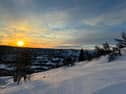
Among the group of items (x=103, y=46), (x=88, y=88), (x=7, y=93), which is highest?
(x=103, y=46)

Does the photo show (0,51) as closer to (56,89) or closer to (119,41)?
(119,41)

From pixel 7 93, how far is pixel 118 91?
5829 millimetres

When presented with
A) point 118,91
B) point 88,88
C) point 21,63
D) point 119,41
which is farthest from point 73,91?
point 119,41

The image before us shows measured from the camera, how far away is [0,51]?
3792 inches

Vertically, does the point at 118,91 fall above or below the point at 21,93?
above

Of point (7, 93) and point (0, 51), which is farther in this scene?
point (0, 51)

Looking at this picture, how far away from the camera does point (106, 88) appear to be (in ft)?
21.4

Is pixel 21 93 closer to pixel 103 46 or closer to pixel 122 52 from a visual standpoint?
pixel 122 52

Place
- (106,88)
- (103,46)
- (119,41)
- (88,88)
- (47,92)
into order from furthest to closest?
1. (103,46)
2. (119,41)
3. (47,92)
4. (88,88)
5. (106,88)

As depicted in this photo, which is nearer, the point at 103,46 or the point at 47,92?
the point at 47,92

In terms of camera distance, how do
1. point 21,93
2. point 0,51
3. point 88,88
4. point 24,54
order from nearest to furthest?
point 88,88 < point 21,93 < point 24,54 < point 0,51

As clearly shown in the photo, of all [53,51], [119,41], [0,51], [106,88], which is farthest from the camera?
[53,51]

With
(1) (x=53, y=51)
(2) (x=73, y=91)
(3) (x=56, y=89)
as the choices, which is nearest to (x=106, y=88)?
(2) (x=73, y=91)

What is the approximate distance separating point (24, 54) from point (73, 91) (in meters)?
15.6
